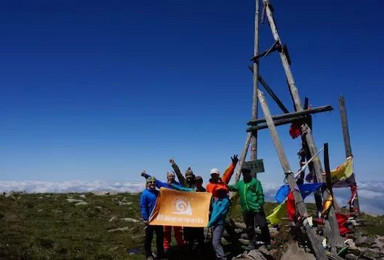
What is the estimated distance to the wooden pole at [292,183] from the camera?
12.1 m

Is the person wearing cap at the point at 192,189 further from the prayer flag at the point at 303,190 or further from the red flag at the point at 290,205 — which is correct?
the red flag at the point at 290,205

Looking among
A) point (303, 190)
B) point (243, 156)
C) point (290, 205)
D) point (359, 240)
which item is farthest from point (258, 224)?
point (359, 240)

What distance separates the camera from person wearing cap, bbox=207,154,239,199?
12.9 m

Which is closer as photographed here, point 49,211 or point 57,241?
point 57,241

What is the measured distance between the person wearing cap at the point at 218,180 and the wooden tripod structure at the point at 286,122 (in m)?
1.53

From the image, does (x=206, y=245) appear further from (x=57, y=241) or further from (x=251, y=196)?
(x=57, y=241)

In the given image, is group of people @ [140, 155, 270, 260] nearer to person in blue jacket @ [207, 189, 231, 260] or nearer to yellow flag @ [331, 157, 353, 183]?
person in blue jacket @ [207, 189, 231, 260]

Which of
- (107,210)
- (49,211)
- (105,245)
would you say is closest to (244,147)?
(105,245)

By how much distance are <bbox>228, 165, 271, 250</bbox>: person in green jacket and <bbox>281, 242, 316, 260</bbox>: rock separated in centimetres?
105

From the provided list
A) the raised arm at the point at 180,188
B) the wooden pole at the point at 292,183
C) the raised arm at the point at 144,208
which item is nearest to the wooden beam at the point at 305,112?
the wooden pole at the point at 292,183

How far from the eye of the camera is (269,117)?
48.8ft

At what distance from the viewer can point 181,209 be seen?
541 inches

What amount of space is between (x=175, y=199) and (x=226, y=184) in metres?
2.20

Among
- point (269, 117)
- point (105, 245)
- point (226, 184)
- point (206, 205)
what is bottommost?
point (105, 245)
